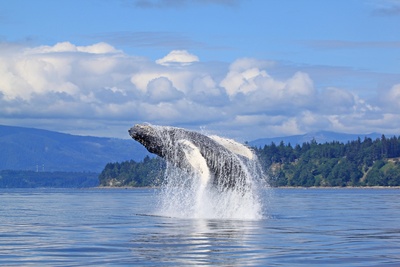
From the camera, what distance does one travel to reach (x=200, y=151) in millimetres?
34156

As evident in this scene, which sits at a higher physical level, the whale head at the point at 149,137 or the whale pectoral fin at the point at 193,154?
the whale head at the point at 149,137

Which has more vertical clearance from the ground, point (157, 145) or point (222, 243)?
point (157, 145)

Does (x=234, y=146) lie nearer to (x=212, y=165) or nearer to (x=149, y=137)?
(x=212, y=165)

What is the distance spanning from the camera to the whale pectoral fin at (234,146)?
33750 millimetres

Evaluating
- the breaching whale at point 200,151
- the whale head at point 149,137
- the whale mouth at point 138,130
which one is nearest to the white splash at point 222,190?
the breaching whale at point 200,151

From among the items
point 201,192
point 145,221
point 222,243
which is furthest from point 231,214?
point 222,243

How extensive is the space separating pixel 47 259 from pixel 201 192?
16.1 metres

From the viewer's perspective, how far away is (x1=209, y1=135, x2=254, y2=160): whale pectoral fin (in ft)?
111

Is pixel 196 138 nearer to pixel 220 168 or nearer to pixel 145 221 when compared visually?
pixel 220 168

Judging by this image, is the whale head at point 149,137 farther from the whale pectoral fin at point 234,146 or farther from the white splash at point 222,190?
the whale pectoral fin at point 234,146

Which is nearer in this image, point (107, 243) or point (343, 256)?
point (343, 256)

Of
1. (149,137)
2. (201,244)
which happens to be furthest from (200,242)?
(149,137)

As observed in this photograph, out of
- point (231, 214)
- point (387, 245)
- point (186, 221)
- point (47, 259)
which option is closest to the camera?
point (47, 259)

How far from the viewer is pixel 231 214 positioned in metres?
35.0
